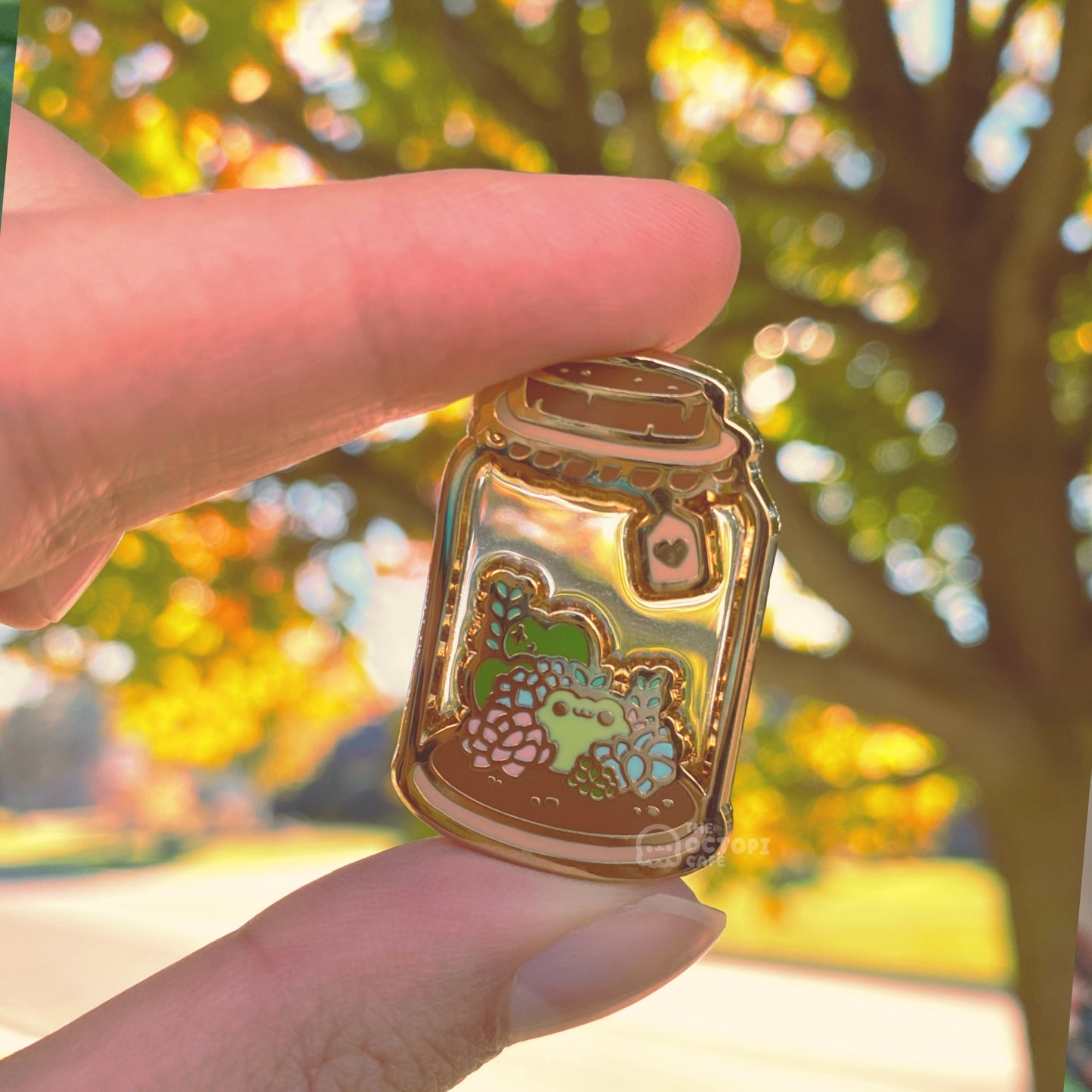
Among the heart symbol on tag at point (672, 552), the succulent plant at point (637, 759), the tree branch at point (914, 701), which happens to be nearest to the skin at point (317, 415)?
the succulent plant at point (637, 759)

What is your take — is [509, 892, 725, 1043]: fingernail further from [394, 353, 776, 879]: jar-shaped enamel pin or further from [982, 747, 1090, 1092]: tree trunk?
[982, 747, 1090, 1092]: tree trunk

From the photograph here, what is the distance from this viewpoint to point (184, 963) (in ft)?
3.46

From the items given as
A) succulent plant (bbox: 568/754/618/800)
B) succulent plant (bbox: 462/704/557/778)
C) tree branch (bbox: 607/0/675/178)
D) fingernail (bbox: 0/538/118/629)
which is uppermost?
tree branch (bbox: 607/0/675/178)

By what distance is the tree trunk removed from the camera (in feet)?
9.81

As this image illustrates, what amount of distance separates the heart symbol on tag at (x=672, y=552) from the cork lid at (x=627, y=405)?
0.37 feet

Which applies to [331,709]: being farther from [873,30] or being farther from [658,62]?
[873,30]

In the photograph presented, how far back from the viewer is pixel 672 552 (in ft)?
3.66

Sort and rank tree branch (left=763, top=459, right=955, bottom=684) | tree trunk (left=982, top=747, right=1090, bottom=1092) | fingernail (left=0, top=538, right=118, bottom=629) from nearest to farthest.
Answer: fingernail (left=0, top=538, right=118, bottom=629) → tree branch (left=763, top=459, right=955, bottom=684) → tree trunk (left=982, top=747, right=1090, bottom=1092)

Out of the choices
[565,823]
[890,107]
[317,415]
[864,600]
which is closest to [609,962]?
[565,823]

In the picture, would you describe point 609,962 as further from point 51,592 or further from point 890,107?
point 890,107

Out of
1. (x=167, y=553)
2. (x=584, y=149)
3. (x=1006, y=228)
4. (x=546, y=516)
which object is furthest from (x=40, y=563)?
(x=1006, y=228)

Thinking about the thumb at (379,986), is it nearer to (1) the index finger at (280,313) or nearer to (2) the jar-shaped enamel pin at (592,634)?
(2) the jar-shaped enamel pin at (592,634)

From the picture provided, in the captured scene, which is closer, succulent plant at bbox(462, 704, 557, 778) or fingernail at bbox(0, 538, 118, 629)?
succulent plant at bbox(462, 704, 557, 778)

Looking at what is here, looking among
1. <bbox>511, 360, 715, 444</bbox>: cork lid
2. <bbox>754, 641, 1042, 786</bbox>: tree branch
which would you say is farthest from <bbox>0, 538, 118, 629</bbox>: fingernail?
<bbox>754, 641, 1042, 786</bbox>: tree branch
